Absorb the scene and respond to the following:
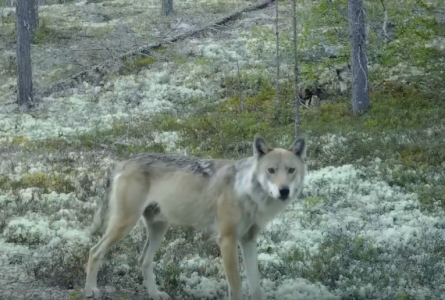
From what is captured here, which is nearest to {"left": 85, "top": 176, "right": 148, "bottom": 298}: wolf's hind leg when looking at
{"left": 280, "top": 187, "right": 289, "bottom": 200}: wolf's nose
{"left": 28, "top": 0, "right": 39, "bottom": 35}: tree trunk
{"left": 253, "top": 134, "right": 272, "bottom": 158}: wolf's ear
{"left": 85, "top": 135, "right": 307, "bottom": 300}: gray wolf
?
{"left": 85, "top": 135, "right": 307, "bottom": 300}: gray wolf

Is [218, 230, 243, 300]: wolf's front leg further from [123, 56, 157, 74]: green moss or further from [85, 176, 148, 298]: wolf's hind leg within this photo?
[123, 56, 157, 74]: green moss

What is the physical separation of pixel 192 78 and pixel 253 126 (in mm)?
7949

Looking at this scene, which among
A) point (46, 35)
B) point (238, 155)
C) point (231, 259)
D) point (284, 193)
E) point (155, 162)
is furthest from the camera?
point (46, 35)

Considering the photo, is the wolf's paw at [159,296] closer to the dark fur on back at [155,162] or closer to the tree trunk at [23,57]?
the dark fur on back at [155,162]

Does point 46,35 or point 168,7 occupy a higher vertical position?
point 168,7

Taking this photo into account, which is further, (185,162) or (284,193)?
(185,162)

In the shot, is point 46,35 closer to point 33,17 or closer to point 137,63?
point 33,17

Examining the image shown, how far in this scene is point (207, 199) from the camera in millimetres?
6816

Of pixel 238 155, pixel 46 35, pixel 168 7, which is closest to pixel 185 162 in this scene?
pixel 238 155

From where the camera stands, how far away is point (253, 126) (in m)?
18.7

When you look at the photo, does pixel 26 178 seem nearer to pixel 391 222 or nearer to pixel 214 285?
pixel 214 285

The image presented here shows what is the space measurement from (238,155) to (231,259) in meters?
9.26

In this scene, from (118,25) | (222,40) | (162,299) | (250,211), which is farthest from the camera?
(118,25)

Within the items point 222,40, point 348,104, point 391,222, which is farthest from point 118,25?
point 391,222
